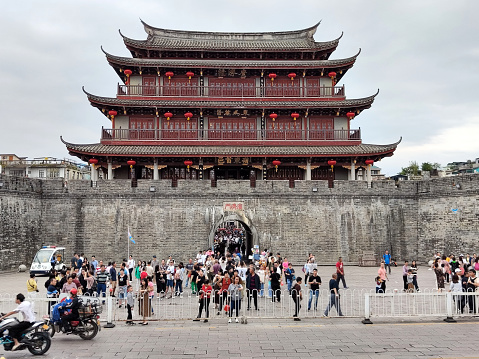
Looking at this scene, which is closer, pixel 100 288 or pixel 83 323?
pixel 83 323

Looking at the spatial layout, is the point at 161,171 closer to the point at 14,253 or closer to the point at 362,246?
the point at 14,253

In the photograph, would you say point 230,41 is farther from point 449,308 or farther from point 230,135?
point 449,308

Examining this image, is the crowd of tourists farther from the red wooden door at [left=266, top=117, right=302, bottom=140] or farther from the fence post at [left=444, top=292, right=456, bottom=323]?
the red wooden door at [left=266, top=117, right=302, bottom=140]

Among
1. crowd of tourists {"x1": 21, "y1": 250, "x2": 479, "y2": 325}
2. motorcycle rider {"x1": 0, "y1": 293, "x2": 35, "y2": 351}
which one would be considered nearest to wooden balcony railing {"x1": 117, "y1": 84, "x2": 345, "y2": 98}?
crowd of tourists {"x1": 21, "y1": 250, "x2": 479, "y2": 325}

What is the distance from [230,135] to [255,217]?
7.27 metres

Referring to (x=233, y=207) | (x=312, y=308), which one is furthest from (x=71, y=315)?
(x=233, y=207)

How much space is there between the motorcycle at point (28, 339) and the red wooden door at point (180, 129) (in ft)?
67.2

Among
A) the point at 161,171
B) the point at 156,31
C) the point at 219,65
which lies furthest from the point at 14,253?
the point at 156,31

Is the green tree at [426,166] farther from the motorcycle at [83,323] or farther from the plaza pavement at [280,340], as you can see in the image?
the motorcycle at [83,323]

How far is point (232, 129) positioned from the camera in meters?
28.5

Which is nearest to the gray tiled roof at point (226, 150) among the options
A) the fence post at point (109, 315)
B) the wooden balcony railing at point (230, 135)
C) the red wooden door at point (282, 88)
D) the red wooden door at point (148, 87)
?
the wooden balcony railing at point (230, 135)

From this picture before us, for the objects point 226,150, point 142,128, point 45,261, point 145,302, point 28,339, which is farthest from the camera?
point 142,128

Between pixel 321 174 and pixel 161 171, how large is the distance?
1166cm

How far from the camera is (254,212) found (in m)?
24.0
